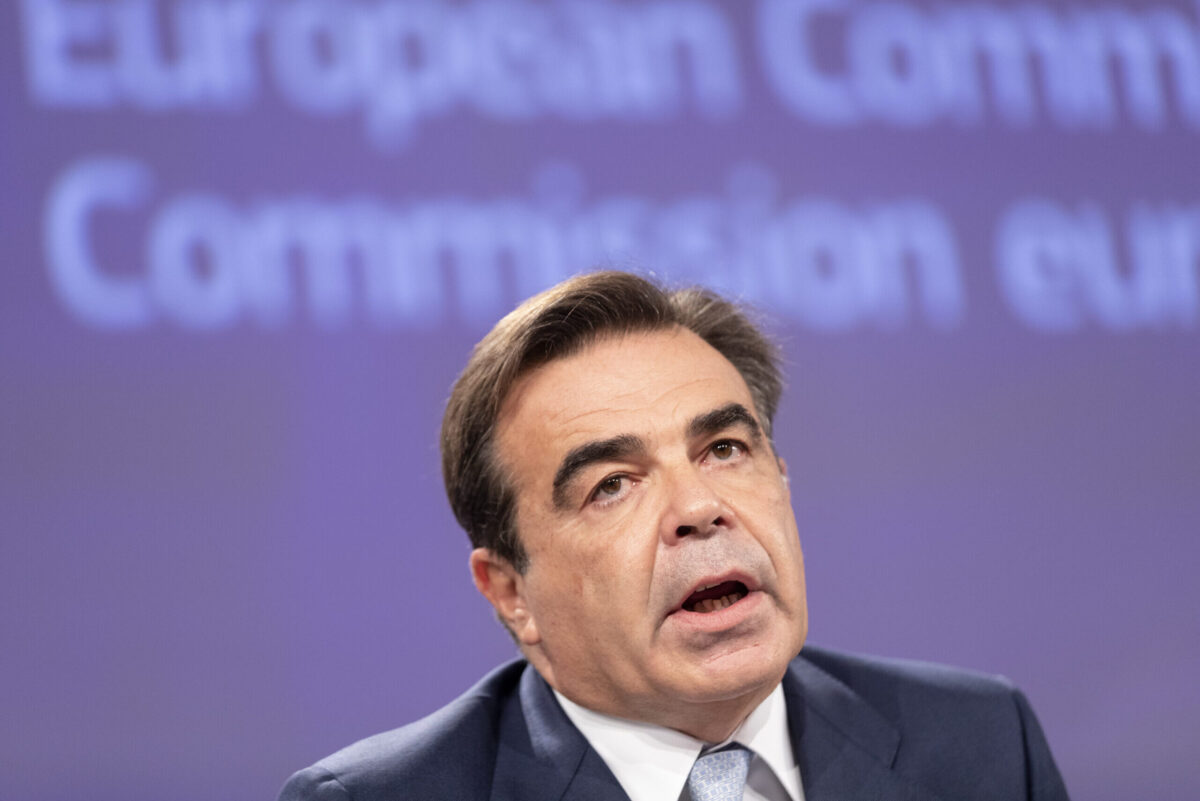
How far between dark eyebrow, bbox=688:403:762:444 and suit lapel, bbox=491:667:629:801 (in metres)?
0.52

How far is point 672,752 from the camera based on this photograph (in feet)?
6.81

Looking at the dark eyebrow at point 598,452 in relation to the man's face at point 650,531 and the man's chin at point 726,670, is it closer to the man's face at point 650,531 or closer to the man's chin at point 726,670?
the man's face at point 650,531

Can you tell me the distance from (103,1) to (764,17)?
1.75m

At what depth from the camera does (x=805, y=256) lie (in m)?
3.66

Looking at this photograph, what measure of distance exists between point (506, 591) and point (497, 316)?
136 cm

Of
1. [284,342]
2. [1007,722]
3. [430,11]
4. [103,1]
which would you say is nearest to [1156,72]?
[430,11]

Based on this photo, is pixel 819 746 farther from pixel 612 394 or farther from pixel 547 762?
pixel 612 394

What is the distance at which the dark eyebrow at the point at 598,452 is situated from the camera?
6.68ft

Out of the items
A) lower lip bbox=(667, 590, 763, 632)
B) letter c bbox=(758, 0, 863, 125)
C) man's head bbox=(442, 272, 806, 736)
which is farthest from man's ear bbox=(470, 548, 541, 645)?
letter c bbox=(758, 0, 863, 125)

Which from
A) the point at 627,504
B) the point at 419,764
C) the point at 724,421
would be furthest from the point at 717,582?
the point at 419,764

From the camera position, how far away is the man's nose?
1.95 m

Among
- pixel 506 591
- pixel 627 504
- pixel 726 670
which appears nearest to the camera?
pixel 726 670

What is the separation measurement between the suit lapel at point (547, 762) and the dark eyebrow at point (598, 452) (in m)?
0.40

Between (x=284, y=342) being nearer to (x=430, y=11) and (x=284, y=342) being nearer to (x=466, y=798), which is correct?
(x=430, y=11)
